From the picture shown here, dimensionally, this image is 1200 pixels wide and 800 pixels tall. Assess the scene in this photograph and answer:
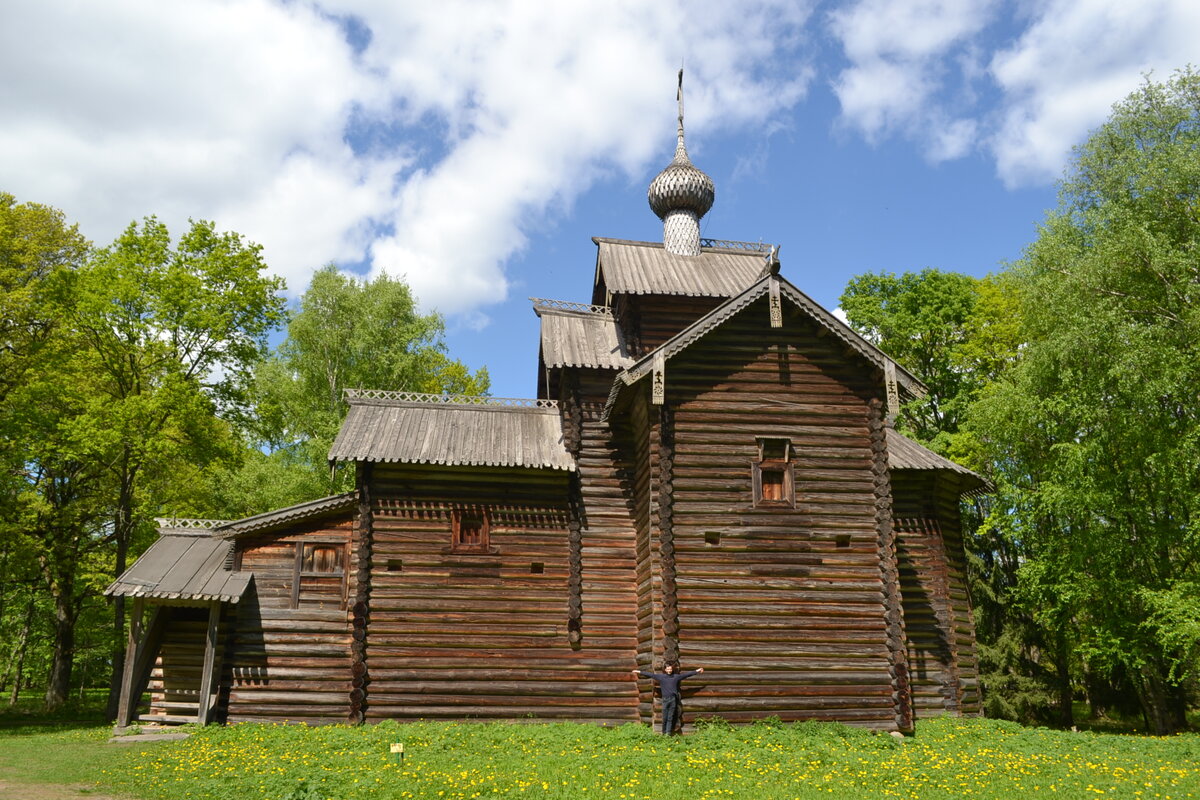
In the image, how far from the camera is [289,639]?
1769cm

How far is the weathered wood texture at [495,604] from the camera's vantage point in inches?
697

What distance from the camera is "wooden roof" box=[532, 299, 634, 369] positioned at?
65.0 ft

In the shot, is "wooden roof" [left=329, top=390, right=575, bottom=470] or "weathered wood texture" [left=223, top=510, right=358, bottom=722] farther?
"wooden roof" [left=329, top=390, right=575, bottom=470]

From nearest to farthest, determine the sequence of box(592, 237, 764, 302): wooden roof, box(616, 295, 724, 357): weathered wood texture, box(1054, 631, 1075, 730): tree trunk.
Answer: box(616, 295, 724, 357): weathered wood texture, box(592, 237, 764, 302): wooden roof, box(1054, 631, 1075, 730): tree trunk

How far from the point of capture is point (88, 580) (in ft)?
83.0

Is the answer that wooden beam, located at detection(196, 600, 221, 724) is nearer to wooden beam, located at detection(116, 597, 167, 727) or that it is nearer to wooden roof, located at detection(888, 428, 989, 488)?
wooden beam, located at detection(116, 597, 167, 727)

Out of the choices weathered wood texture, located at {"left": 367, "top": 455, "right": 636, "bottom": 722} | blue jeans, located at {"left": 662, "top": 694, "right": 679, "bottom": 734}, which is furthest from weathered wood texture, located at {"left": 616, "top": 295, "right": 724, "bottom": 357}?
blue jeans, located at {"left": 662, "top": 694, "right": 679, "bottom": 734}

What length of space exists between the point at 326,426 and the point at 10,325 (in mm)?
10105

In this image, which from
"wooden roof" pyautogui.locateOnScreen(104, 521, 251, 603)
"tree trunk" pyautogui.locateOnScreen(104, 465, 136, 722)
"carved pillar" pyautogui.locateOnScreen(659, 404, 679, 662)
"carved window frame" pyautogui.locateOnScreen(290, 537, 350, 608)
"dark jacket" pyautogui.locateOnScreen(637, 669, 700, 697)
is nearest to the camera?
"dark jacket" pyautogui.locateOnScreen(637, 669, 700, 697)

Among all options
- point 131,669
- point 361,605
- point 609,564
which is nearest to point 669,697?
point 609,564

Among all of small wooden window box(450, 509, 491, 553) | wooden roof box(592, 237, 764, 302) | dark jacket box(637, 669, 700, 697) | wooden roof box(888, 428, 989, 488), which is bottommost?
dark jacket box(637, 669, 700, 697)

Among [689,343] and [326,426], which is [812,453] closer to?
[689,343]

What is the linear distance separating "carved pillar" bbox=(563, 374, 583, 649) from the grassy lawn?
7.60 feet

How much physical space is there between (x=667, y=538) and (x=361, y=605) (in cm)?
685
